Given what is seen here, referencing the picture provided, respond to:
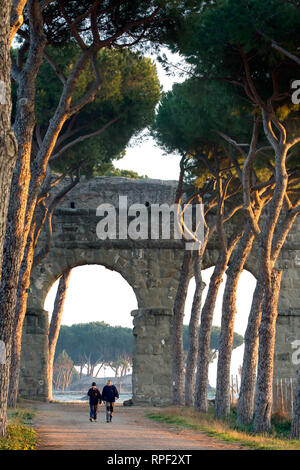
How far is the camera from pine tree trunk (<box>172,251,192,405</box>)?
58.0ft

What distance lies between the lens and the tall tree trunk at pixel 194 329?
16500 mm

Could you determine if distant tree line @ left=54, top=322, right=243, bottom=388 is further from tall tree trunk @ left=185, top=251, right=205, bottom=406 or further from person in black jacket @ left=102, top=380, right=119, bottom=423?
person in black jacket @ left=102, top=380, right=119, bottom=423

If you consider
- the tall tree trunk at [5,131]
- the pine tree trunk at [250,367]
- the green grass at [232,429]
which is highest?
the tall tree trunk at [5,131]

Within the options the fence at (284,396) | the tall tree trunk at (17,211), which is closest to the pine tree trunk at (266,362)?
the fence at (284,396)

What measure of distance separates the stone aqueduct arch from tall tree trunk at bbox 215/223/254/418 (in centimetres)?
473

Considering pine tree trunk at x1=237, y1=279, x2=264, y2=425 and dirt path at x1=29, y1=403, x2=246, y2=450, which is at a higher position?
pine tree trunk at x1=237, y1=279, x2=264, y2=425

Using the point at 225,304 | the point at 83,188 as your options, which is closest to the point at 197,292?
the point at 225,304

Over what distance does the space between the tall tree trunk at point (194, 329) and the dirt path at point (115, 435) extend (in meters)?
3.84

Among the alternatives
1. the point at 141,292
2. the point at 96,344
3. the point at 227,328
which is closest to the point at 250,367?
the point at 227,328

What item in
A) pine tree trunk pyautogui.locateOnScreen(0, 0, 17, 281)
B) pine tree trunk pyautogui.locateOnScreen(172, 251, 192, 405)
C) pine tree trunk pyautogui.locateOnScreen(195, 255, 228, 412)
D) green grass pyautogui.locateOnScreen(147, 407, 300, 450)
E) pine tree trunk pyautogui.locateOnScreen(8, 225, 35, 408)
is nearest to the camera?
pine tree trunk pyautogui.locateOnScreen(0, 0, 17, 281)

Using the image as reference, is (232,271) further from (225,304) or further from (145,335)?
(145,335)

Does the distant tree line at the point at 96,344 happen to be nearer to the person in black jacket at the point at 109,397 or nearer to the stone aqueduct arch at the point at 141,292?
the stone aqueduct arch at the point at 141,292

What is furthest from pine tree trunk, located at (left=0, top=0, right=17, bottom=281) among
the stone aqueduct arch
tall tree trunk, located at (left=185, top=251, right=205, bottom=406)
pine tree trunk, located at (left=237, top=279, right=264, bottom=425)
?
the stone aqueduct arch

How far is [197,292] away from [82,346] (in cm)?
3582
